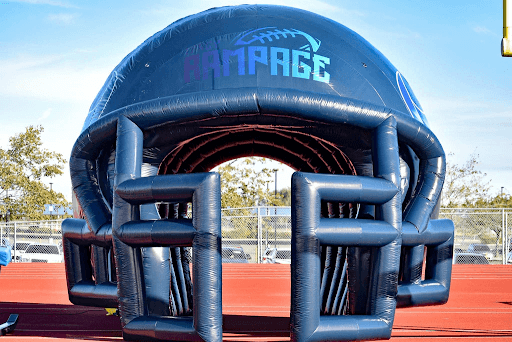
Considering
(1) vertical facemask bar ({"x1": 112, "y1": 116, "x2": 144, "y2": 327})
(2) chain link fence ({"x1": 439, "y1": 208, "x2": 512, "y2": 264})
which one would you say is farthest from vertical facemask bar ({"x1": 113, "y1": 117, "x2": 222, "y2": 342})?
(2) chain link fence ({"x1": 439, "y1": 208, "x2": 512, "y2": 264})

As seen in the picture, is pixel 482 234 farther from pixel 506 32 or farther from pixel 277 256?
pixel 506 32

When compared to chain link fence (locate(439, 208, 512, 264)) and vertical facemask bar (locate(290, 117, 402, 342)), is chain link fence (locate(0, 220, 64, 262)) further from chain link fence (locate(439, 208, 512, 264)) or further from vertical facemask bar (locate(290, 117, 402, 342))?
vertical facemask bar (locate(290, 117, 402, 342))

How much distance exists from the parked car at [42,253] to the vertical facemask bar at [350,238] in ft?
43.9

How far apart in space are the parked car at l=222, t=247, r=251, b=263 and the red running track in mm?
2227

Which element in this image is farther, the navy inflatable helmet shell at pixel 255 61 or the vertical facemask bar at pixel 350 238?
the navy inflatable helmet shell at pixel 255 61

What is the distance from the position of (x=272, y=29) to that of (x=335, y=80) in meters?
0.68

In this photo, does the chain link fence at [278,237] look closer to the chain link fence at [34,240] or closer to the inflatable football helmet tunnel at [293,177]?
the chain link fence at [34,240]

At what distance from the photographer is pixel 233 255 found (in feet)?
49.8

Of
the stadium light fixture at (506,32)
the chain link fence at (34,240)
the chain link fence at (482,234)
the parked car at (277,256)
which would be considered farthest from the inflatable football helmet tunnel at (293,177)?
the chain link fence at (482,234)

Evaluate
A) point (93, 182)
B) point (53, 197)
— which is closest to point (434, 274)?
point (93, 182)

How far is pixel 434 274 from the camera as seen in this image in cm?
480

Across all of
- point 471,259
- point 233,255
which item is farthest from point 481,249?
point 233,255

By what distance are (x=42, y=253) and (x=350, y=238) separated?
1419 cm

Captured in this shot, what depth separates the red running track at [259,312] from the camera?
5.66 metres
